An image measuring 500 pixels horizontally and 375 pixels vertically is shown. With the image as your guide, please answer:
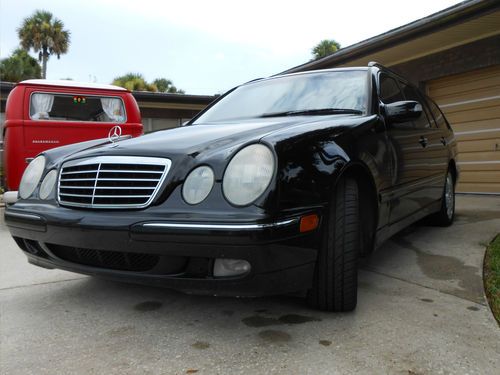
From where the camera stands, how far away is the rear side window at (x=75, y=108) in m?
5.77

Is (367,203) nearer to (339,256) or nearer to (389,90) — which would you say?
(339,256)

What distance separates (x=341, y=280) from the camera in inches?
87.3

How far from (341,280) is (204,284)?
71cm

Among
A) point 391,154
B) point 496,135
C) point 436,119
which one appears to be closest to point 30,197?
point 391,154

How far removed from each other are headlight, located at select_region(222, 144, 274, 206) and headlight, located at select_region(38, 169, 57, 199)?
1.11 metres

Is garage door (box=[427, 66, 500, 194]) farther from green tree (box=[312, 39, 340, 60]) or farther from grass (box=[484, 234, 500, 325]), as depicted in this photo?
green tree (box=[312, 39, 340, 60])

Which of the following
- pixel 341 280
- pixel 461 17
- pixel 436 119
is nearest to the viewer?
pixel 341 280

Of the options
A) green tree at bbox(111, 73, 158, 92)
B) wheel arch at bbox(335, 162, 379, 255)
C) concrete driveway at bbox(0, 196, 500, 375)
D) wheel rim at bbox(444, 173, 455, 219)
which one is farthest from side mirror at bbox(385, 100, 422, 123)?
green tree at bbox(111, 73, 158, 92)

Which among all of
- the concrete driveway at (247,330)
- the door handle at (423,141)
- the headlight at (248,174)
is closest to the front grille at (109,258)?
the concrete driveway at (247,330)

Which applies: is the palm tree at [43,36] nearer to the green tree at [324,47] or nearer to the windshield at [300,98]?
the green tree at [324,47]

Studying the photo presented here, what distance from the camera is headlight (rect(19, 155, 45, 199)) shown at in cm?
261

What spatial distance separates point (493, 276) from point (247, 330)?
1.75 metres

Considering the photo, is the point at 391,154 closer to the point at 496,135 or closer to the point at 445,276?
the point at 445,276

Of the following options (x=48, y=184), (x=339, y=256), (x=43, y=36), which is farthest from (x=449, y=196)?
(x=43, y=36)
